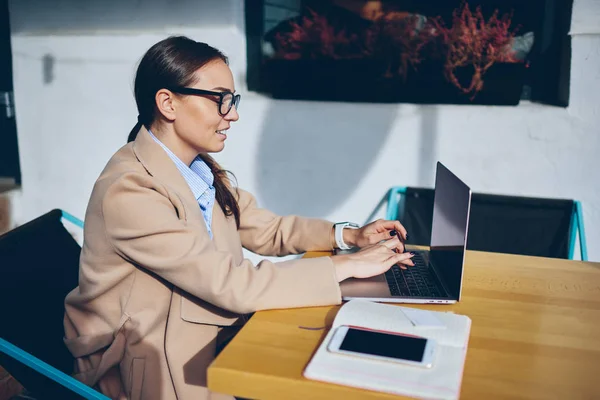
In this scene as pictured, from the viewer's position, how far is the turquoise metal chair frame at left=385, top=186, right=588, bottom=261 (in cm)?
261

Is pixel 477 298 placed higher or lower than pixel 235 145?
lower

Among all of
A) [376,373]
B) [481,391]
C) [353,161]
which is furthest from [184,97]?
[353,161]

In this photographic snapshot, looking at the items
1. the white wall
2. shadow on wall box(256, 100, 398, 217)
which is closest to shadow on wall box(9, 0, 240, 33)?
the white wall

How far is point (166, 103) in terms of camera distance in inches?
66.3

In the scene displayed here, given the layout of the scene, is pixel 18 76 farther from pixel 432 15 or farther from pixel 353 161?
pixel 432 15

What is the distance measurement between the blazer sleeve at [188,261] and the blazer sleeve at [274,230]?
53cm

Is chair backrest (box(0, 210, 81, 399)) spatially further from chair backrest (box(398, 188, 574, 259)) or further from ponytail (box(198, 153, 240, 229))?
chair backrest (box(398, 188, 574, 259))

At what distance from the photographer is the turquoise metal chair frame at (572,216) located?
2605mm

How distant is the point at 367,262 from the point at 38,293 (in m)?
0.95

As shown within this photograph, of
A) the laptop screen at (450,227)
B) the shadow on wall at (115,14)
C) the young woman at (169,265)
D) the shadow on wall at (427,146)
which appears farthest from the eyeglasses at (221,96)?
the shadow on wall at (115,14)

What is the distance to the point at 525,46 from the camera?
3.15 m

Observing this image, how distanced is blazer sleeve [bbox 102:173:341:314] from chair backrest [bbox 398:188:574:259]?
167 centimetres

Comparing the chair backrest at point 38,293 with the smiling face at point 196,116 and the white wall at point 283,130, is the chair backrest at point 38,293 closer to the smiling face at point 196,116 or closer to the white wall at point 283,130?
the smiling face at point 196,116

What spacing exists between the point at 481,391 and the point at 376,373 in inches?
8.0
